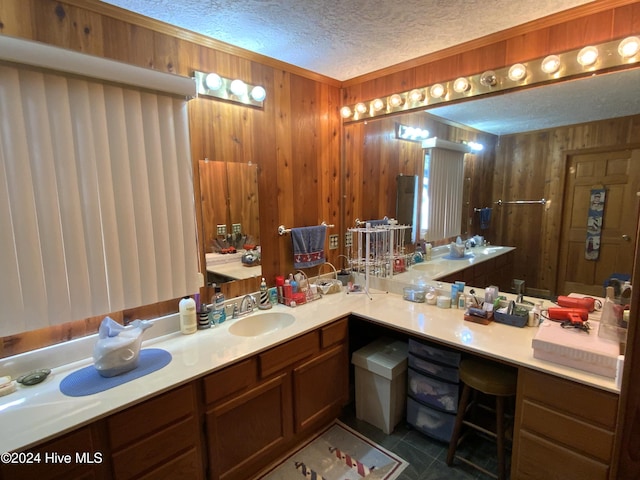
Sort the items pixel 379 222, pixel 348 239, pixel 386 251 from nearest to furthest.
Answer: pixel 386 251 → pixel 379 222 → pixel 348 239

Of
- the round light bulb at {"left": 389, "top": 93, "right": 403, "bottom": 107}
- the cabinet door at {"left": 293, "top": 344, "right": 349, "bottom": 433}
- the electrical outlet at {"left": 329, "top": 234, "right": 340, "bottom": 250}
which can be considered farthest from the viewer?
the electrical outlet at {"left": 329, "top": 234, "right": 340, "bottom": 250}

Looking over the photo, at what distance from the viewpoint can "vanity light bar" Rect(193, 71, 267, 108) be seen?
6.10ft

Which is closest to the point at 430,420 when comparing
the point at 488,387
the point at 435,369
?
the point at 435,369

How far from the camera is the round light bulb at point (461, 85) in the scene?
1999 millimetres

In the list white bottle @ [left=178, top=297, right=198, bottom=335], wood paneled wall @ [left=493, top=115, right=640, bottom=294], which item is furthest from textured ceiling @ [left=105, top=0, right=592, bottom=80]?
white bottle @ [left=178, top=297, right=198, bottom=335]

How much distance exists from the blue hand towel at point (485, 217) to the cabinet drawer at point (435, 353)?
84cm

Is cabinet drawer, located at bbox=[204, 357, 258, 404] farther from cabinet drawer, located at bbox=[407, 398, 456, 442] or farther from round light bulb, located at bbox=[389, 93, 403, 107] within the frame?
round light bulb, located at bbox=[389, 93, 403, 107]

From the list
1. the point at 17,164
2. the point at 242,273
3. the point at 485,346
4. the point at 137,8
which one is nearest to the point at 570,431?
the point at 485,346

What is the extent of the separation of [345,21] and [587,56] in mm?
1233

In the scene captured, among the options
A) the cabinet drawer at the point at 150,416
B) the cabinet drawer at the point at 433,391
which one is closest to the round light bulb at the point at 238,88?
the cabinet drawer at the point at 150,416

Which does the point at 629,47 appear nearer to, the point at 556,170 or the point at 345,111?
the point at 556,170

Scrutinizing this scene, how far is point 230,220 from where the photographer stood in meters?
2.06

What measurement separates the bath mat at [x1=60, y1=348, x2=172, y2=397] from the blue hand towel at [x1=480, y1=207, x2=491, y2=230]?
204cm

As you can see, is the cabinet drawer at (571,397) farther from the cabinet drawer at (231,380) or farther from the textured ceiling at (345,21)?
the textured ceiling at (345,21)
